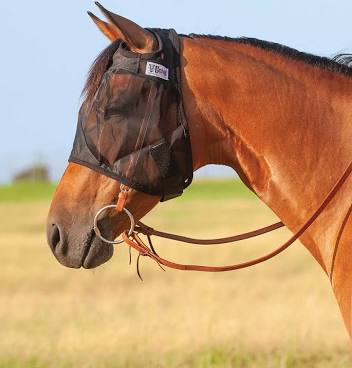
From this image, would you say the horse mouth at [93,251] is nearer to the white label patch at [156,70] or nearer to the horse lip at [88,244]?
the horse lip at [88,244]

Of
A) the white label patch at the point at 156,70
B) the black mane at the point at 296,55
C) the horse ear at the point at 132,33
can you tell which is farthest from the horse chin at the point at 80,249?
the black mane at the point at 296,55

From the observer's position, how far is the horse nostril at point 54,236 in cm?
470

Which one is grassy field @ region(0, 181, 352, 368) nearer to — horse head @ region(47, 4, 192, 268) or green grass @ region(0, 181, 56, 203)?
horse head @ region(47, 4, 192, 268)

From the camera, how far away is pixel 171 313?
38.1 ft

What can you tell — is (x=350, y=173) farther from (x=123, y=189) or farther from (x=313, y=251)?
(x=123, y=189)

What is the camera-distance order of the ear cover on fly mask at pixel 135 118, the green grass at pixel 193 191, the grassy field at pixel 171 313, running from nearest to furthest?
the ear cover on fly mask at pixel 135 118 → the grassy field at pixel 171 313 → the green grass at pixel 193 191

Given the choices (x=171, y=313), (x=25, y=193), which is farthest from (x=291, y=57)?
(x=25, y=193)

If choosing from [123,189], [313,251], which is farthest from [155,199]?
[313,251]

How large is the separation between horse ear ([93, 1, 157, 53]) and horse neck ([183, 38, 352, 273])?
193mm

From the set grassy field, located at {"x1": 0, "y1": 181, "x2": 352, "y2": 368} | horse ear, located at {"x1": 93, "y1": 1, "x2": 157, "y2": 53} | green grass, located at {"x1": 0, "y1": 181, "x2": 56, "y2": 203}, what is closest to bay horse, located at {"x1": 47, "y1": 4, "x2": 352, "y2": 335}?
horse ear, located at {"x1": 93, "y1": 1, "x2": 157, "y2": 53}

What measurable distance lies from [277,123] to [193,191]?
52.1m

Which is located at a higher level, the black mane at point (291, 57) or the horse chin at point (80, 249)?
the black mane at point (291, 57)

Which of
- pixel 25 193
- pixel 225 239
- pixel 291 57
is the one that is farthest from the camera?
pixel 25 193

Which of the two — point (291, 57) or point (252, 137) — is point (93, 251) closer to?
point (252, 137)
